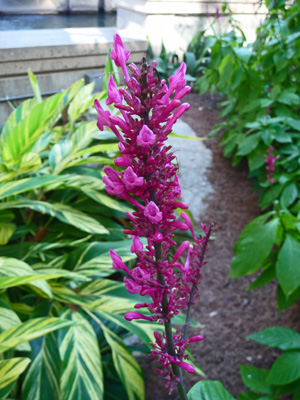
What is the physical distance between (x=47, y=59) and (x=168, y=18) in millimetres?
2228

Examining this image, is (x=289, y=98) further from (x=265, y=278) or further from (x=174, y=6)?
(x=174, y=6)

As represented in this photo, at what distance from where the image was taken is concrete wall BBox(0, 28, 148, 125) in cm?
369

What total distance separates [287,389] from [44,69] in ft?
11.0

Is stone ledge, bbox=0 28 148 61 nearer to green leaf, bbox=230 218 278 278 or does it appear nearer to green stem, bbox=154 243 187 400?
green leaf, bbox=230 218 278 278

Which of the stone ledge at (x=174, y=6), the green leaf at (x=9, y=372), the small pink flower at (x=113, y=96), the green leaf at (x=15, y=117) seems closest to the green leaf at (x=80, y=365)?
the green leaf at (x=9, y=372)

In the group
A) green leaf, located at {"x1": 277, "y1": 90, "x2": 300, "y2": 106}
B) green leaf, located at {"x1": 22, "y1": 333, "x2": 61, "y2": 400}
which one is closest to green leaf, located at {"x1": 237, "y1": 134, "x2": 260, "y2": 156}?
green leaf, located at {"x1": 277, "y1": 90, "x2": 300, "y2": 106}

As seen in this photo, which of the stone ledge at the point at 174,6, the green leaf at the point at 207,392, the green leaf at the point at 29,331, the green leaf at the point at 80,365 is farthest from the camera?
the stone ledge at the point at 174,6

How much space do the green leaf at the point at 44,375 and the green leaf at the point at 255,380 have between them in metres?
0.74

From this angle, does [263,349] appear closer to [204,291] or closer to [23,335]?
→ [204,291]

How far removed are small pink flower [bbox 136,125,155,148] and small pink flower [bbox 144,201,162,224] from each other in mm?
75

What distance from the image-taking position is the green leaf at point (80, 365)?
146cm

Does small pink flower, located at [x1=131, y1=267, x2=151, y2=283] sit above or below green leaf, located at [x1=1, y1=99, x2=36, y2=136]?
above

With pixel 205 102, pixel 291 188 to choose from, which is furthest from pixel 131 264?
pixel 205 102

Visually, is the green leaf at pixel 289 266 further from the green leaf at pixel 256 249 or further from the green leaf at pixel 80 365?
the green leaf at pixel 80 365
